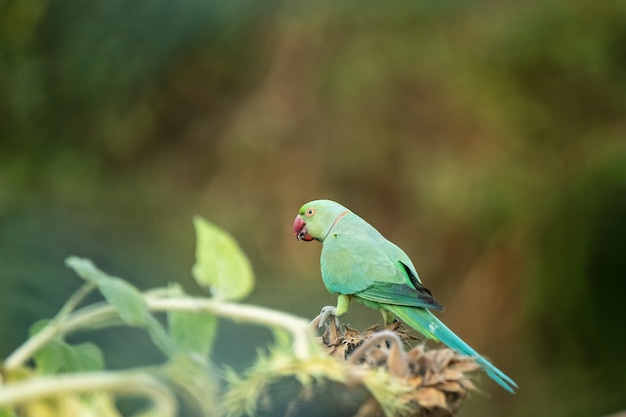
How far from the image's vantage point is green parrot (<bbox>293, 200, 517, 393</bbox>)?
0.42 m

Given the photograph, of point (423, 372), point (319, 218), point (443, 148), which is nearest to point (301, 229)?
point (319, 218)

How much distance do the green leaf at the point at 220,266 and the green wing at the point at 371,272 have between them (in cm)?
19

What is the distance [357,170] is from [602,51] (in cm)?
56

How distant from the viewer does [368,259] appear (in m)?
0.44

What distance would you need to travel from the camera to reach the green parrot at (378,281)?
42cm

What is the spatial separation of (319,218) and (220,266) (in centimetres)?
26

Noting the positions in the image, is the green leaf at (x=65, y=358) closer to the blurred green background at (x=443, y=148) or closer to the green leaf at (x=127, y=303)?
the green leaf at (x=127, y=303)

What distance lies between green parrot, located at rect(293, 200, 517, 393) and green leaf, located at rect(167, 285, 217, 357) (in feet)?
0.59

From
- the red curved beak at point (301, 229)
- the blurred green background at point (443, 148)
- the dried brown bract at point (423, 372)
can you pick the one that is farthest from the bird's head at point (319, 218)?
the blurred green background at point (443, 148)

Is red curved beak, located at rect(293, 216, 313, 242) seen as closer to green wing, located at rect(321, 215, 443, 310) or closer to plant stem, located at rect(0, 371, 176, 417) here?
green wing, located at rect(321, 215, 443, 310)

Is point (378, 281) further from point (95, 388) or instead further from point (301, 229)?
point (95, 388)

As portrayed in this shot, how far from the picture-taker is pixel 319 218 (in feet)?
1.63

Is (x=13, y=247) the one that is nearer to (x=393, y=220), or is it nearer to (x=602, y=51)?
(x=393, y=220)

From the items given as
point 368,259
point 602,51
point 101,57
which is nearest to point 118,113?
point 101,57
